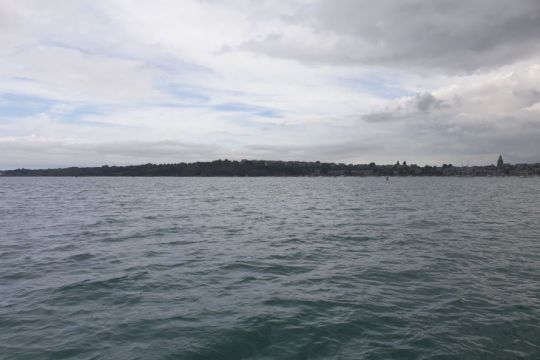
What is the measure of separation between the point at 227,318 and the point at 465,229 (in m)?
25.2

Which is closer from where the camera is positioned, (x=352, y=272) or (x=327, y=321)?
(x=327, y=321)

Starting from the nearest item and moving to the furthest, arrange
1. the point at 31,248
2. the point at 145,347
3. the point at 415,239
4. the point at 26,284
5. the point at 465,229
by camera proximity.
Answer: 1. the point at 145,347
2. the point at 26,284
3. the point at 31,248
4. the point at 415,239
5. the point at 465,229

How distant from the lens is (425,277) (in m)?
16.0

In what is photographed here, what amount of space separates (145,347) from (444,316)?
8725mm

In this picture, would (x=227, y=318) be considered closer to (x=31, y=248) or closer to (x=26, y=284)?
(x=26, y=284)

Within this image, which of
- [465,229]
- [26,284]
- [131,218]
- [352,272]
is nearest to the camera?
[26,284]

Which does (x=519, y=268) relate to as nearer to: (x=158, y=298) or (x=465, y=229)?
(x=465, y=229)

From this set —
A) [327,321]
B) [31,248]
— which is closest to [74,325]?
[327,321]

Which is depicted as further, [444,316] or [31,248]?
[31,248]

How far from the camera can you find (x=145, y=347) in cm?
980

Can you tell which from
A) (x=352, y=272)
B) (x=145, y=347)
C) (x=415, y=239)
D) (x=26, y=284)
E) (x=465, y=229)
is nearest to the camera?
(x=145, y=347)

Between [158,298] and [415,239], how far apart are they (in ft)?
59.7

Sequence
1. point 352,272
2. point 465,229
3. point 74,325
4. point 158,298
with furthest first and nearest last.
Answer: point 465,229, point 352,272, point 158,298, point 74,325

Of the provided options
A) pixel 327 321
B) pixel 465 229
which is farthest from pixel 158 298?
pixel 465 229
